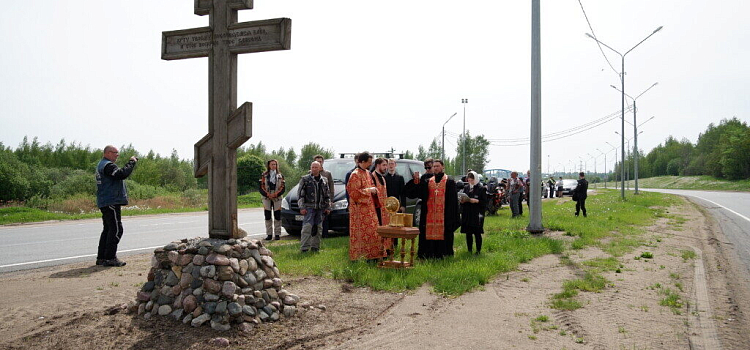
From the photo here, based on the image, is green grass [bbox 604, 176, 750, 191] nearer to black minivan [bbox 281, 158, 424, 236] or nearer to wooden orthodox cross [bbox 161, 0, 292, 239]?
black minivan [bbox 281, 158, 424, 236]

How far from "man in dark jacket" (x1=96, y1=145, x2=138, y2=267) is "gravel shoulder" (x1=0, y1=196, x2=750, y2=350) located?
372 millimetres

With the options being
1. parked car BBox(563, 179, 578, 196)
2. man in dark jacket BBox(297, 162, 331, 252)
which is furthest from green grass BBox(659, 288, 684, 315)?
parked car BBox(563, 179, 578, 196)

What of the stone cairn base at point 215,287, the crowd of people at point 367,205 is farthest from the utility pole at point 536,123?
the stone cairn base at point 215,287

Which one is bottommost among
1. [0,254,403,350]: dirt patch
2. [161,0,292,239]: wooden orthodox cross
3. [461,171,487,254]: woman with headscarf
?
[0,254,403,350]: dirt patch

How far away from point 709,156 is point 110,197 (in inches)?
4226

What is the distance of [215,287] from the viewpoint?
5.17 m

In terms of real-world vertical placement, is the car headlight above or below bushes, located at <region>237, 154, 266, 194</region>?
below

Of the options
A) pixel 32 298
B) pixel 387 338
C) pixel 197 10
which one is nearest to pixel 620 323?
pixel 387 338

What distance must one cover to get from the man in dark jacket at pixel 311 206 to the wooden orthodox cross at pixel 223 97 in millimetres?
3721

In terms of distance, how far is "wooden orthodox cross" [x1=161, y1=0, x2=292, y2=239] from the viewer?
568 cm

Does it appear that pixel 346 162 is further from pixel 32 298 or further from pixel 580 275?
pixel 32 298

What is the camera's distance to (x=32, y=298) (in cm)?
624

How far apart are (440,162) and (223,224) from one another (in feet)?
14.3

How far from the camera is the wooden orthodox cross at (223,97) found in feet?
18.6
